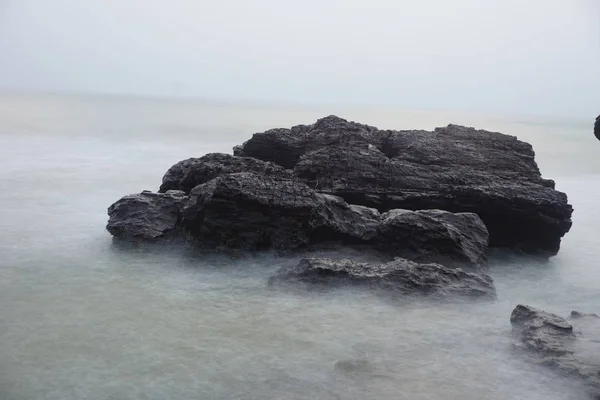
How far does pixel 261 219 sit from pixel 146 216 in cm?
303

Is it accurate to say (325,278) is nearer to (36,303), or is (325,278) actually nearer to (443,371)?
(443,371)

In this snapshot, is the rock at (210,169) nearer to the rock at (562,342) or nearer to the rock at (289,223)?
the rock at (289,223)

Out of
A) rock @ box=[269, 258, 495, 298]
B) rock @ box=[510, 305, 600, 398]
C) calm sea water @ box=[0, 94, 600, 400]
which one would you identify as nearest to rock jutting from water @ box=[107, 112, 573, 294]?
rock @ box=[269, 258, 495, 298]

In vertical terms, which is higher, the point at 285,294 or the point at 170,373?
the point at 285,294

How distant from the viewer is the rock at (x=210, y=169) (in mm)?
14680

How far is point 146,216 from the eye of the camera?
14.2 meters

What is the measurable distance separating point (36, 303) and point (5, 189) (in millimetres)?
11792

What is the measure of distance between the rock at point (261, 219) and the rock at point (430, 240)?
1.52ft

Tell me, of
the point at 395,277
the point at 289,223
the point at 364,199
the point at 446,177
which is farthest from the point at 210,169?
the point at 395,277

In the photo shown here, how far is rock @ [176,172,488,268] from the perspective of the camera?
12.9 metres

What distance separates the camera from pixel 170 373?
7809 mm

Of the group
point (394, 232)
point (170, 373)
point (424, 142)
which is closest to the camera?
point (170, 373)

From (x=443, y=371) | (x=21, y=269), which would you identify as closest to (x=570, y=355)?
(x=443, y=371)

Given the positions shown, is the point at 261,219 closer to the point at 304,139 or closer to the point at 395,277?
the point at 395,277
